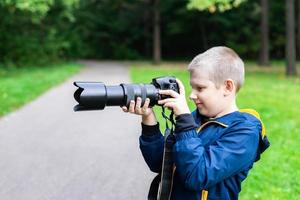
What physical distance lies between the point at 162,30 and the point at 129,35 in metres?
2.43

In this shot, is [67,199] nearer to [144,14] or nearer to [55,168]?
[55,168]

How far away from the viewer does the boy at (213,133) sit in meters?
2.28

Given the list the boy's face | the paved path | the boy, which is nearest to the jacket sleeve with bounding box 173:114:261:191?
the boy

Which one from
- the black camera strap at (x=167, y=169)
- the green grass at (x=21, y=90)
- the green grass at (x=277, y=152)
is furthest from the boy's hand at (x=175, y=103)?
the green grass at (x=21, y=90)

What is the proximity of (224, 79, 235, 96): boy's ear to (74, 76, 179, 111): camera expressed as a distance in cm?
21

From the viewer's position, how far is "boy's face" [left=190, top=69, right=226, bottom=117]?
2371mm

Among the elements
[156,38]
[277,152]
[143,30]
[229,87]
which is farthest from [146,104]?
[143,30]

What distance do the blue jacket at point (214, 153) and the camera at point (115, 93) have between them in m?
0.16

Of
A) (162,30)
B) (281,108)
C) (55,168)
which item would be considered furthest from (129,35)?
(55,168)

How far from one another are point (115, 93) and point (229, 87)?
1.63 feet

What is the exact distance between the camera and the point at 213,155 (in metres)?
2.30

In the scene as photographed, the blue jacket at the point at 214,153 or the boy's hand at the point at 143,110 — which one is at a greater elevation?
the boy's hand at the point at 143,110

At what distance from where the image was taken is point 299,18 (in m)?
35.1

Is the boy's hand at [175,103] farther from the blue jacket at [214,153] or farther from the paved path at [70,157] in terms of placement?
the paved path at [70,157]
